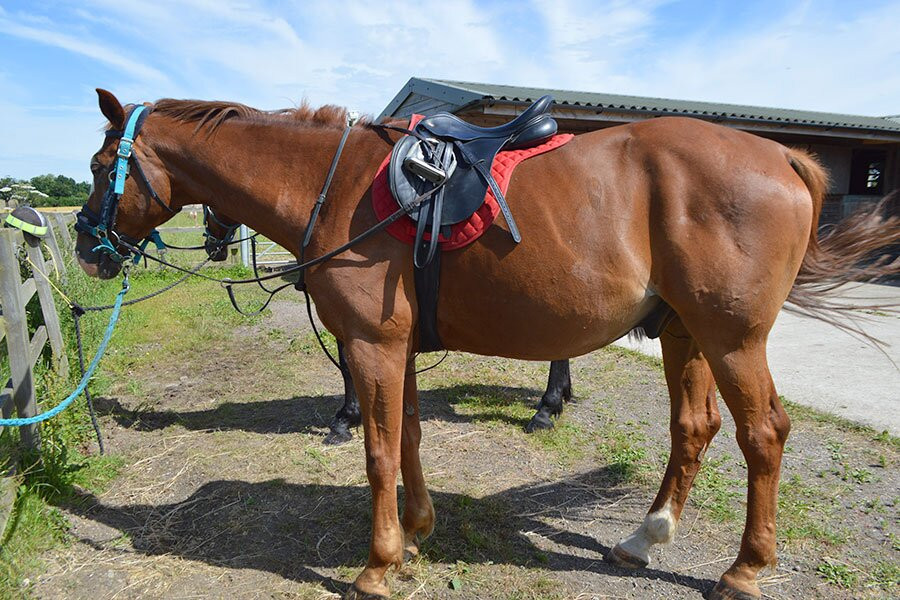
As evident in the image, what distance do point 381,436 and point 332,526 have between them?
1.09 metres

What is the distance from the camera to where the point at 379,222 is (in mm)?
2453

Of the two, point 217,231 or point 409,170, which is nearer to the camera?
point 409,170

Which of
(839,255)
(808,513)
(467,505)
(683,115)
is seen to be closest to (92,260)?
(467,505)

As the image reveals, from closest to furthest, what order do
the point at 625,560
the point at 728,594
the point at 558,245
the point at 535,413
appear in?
1. the point at 558,245
2. the point at 728,594
3. the point at 625,560
4. the point at 535,413

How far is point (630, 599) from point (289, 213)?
2485 millimetres

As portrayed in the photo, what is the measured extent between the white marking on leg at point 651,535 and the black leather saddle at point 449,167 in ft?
5.77

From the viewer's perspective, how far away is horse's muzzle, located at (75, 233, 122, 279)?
2.82 metres

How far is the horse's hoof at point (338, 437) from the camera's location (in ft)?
14.4

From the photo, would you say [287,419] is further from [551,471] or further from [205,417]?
[551,471]

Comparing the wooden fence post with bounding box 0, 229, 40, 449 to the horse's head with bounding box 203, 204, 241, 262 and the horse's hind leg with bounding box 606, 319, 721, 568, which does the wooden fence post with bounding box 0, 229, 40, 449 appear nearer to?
the horse's head with bounding box 203, 204, 241, 262

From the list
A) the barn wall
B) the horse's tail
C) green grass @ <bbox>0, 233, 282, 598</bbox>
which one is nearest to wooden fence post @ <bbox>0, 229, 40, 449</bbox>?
green grass @ <bbox>0, 233, 282, 598</bbox>

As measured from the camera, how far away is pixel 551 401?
462cm

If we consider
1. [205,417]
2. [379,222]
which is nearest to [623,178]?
[379,222]

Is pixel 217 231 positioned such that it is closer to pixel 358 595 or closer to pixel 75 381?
pixel 358 595
